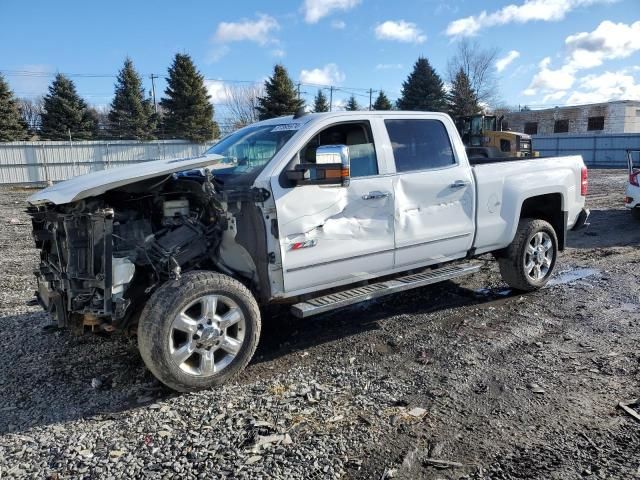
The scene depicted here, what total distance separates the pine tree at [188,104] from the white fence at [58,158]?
914 cm

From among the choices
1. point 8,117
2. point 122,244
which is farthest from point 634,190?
point 8,117

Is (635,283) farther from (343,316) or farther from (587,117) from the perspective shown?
(587,117)

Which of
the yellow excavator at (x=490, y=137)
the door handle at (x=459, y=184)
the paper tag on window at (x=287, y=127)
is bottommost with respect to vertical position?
the door handle at (x=459, y=184)

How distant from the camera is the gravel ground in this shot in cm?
278

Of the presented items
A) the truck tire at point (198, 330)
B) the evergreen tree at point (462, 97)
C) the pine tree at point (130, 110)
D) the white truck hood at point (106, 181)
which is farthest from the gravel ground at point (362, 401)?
the evergreen tree at point (462, 97)

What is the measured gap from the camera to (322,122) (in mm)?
4285

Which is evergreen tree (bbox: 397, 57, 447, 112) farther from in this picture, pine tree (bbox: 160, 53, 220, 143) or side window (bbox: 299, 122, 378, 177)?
side window (bbox: 299, 122, 378, 177)

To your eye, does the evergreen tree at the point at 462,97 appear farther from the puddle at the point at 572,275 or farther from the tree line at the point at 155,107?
the puddle at the point at 572,275

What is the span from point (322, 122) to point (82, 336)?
3.06 m

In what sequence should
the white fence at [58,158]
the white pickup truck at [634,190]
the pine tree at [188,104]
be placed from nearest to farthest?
the white pickup truck at [634,190], the white fence at [58,158], the pine tree at [188,104]

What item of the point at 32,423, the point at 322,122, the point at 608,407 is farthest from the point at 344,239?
the point at 32,423

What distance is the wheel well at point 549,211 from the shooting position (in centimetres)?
604

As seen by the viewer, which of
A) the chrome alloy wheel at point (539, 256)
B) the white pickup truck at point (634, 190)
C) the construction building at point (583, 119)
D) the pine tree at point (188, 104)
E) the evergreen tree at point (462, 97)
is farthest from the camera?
the evergreen tree at point (462, 97)

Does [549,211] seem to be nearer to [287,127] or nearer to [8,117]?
[287,127]
